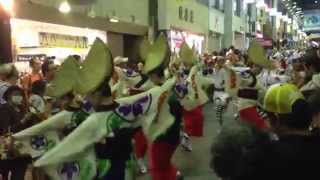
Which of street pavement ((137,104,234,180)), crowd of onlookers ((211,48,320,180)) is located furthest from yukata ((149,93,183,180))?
crowd of onlookers ((211,48,320,180))

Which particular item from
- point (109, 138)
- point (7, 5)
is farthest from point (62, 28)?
point (109, 138)

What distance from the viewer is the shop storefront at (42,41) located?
13.2 metres

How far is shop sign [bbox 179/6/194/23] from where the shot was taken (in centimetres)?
2675

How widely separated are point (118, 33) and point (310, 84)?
14828mm

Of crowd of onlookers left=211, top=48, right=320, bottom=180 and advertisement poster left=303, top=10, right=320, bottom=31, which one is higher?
advertisement poster left=303, top=10, right=320, bottom=31

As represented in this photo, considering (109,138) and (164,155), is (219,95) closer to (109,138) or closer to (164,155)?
(164,155)

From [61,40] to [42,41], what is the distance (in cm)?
127

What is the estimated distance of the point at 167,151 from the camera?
6.71 meters

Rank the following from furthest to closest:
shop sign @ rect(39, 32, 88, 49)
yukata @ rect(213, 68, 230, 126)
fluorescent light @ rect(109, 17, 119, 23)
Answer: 1. fluorescent light @ rect(109, 17, 119, 23)
2. shop sign @ rect(39, 32, 88, 49)
3. yukata @ rect(213, 68, 230, 126)

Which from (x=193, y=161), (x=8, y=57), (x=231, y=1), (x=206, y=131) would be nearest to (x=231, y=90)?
(x=193, y=161)

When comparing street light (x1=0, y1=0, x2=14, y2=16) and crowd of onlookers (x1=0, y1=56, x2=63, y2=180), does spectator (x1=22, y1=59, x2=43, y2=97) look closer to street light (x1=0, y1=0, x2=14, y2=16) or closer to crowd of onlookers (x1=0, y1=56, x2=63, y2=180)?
crowd of onlookers (x1=0, y1=56, x2=63, y2=180)

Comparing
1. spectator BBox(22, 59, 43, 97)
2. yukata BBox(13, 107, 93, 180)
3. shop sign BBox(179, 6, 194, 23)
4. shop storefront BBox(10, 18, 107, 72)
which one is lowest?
yukata BBox(13, 107, 93, 180)

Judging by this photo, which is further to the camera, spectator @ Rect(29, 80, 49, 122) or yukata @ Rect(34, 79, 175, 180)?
spectator @ Rect(29, 80, 49, 122)

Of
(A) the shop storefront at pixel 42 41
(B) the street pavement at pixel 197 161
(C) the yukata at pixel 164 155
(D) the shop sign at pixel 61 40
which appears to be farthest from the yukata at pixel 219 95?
(C) the yukata at pixel 164 155
